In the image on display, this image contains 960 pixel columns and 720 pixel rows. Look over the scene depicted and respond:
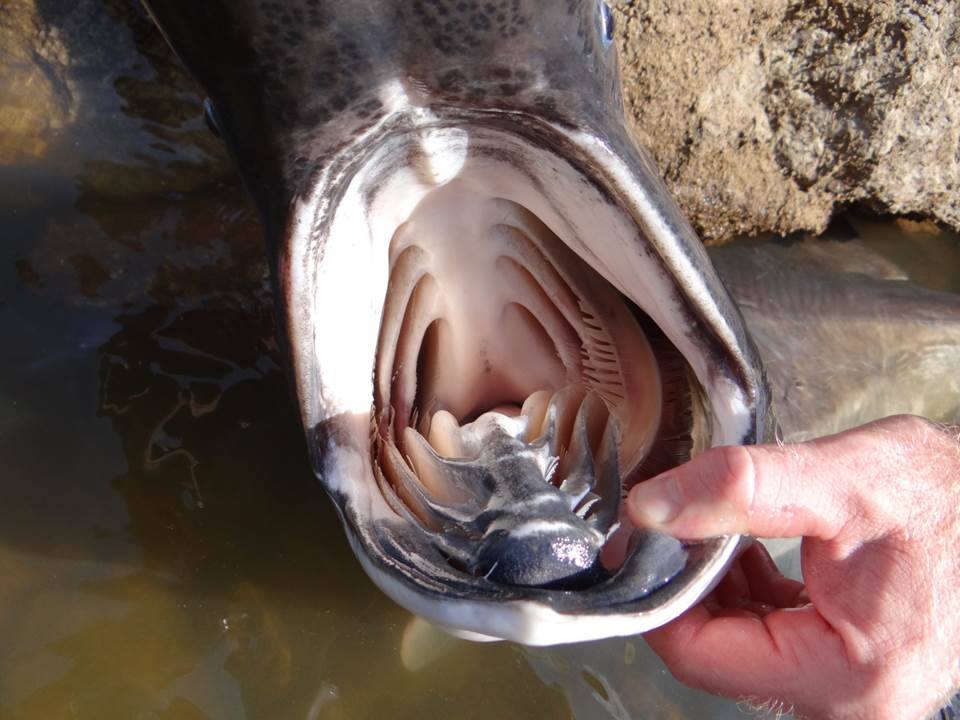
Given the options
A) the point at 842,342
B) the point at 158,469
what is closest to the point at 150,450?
the point at 158,469

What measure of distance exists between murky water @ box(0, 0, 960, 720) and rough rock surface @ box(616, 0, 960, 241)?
1325 mm

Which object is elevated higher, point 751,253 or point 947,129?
point 947,129

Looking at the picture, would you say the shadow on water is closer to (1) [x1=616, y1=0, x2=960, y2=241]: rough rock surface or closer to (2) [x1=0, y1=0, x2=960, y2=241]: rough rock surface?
(2) [x1=0, y1=0, x2=960, y2=241]: rough rock surface

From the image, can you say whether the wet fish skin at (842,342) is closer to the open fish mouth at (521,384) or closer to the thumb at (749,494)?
the open fish mouth at (521,384)

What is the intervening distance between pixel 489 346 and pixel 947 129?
1777 millimetres

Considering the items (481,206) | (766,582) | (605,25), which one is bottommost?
(766,582)

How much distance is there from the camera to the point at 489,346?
222cm

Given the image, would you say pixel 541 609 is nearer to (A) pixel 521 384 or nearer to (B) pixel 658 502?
(B) pixel 658 502

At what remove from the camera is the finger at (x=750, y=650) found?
5.50 ft

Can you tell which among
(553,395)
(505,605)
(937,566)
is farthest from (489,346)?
(937,566)

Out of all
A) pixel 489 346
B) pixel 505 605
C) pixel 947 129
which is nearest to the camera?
pixel 505 605

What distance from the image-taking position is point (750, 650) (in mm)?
1727

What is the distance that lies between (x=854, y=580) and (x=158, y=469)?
156 centimetres

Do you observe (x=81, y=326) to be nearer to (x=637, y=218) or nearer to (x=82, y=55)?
(x=82, y=55)
